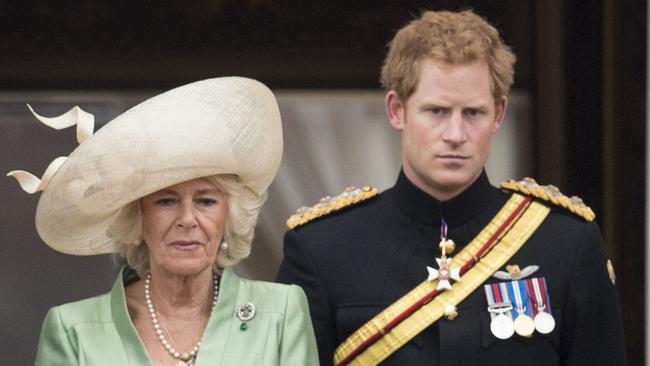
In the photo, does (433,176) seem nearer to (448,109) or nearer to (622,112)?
(448,109)

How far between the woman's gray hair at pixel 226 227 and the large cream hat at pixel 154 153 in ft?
0.08

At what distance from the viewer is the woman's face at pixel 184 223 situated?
496cm

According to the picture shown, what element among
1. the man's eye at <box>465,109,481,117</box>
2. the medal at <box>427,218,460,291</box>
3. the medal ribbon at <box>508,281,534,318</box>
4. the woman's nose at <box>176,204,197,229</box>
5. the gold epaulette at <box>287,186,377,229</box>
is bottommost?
the medal ribbon at <box>508,281,534,318</box>

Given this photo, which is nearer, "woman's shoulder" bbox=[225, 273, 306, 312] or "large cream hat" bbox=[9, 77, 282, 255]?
"large cream hat" bbox=[9, 77, 282, 255]

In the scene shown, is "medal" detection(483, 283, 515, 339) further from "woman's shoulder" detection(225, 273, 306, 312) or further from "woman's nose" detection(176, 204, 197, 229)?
"woman's nose" detection(176, 204, 197, 229)

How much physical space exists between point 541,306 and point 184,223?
0.99m

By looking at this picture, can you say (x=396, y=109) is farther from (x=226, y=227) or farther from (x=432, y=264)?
(x=226, y=227)

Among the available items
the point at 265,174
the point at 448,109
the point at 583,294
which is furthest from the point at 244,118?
the point at 583,294

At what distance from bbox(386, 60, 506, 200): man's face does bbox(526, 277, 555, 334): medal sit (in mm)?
299

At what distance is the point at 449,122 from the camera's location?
5.38 m

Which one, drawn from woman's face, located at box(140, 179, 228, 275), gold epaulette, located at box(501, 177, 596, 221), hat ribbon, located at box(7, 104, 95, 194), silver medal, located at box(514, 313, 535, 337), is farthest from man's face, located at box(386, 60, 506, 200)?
hat ribbon, located at box(7, 104, 95, 194)

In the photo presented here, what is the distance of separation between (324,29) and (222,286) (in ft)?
7.29

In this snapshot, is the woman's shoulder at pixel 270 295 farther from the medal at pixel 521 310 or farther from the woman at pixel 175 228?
the medal at pixel 521 310

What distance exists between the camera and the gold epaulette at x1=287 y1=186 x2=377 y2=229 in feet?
18.6
